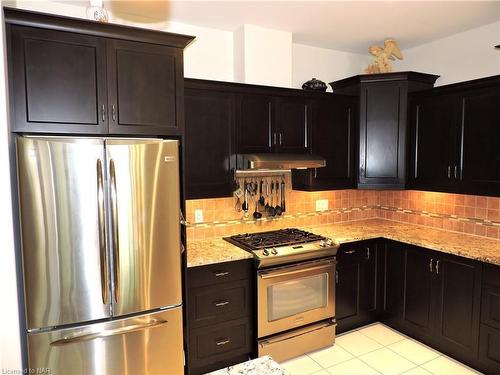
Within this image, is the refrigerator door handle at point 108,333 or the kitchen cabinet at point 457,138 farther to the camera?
the kitchen cabinet at point 457,138

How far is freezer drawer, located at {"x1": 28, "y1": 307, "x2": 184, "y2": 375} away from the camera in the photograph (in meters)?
2.02

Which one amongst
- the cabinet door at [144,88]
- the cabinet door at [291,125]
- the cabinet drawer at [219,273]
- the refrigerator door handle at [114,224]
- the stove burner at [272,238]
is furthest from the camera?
the cabinet door at [291,125]

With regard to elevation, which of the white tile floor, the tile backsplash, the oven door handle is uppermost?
the tile backsplash

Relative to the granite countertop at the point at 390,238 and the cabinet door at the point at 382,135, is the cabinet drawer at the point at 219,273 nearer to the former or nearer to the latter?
the granite countertop at the point at 390,238

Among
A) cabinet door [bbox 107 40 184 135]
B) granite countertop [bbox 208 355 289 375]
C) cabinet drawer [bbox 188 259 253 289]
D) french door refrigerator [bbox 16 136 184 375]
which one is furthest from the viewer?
cabinet drawer [bbox 188 259 253 289]

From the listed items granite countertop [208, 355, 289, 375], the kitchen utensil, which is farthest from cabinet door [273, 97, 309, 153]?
granite countertop [208, 355, 289, 375]

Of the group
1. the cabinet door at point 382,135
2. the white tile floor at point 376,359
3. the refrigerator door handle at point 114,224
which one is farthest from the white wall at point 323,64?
the white tile floor at point 376,359

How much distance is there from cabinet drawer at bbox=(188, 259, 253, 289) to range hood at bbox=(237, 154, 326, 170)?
759 millimetres

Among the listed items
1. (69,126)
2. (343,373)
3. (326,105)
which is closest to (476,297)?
(343,373)

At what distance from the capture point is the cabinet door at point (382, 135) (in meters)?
3.43

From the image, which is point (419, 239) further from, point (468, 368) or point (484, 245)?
point (468, 368)

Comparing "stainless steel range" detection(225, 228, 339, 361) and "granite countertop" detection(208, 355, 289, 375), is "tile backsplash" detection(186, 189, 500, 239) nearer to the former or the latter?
"stainless steel range" detection(225, 228, 339, 361)

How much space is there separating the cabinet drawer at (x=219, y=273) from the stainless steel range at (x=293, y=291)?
11 cm

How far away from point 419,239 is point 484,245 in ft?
1.59
